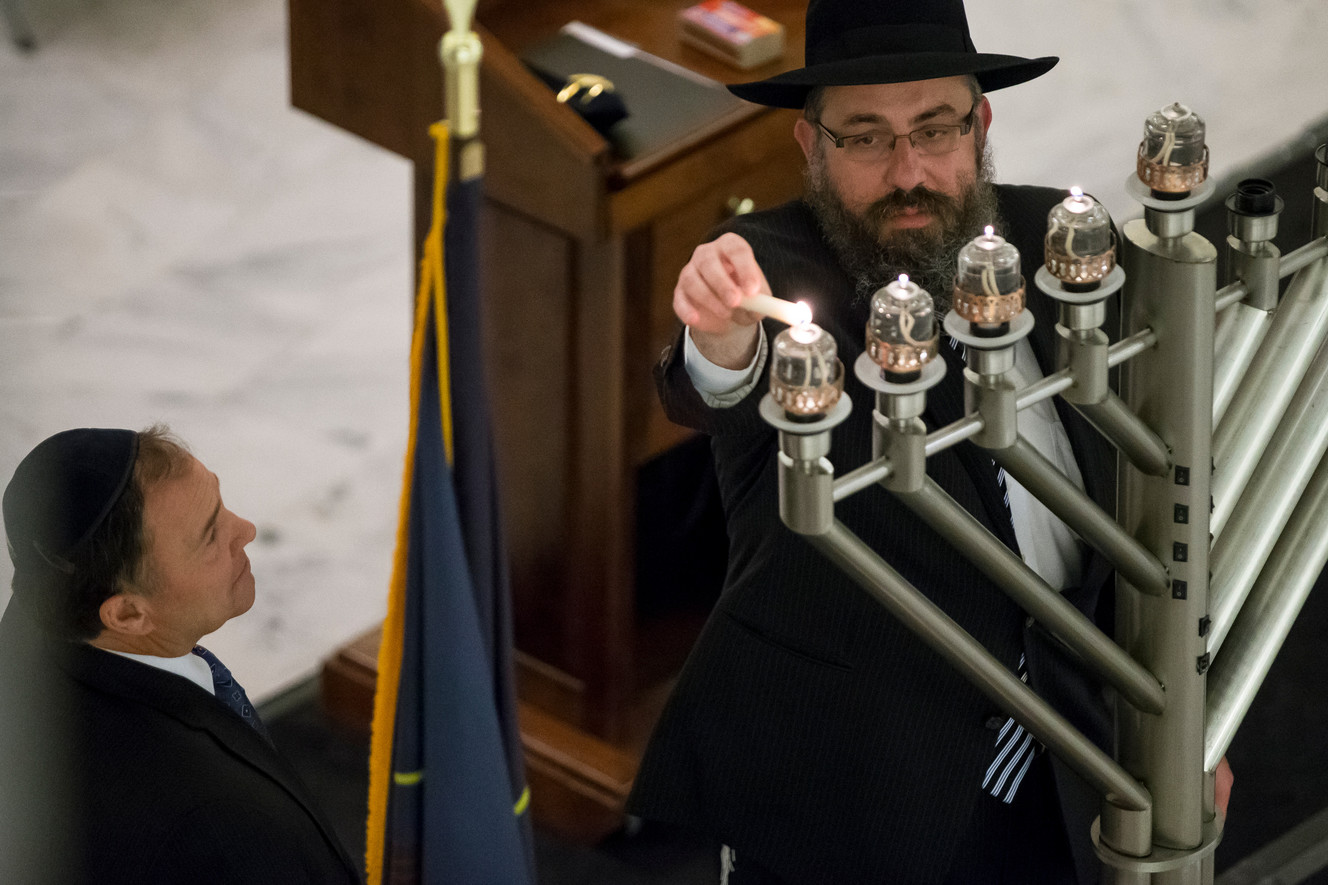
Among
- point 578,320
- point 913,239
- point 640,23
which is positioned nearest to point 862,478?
point 913,239

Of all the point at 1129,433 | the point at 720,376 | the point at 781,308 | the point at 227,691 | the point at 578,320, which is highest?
the point at 781,308

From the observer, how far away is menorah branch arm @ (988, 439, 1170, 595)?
1407 mm

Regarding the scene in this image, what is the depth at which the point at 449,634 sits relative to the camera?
1.35 meters

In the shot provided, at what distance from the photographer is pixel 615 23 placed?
10.2ft

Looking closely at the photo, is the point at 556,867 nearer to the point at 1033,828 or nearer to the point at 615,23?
the point at 1033,828

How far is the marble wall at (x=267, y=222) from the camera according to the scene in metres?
3.96

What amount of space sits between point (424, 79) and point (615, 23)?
17.7 inches

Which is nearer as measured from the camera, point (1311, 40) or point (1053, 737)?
point (1053, 737)

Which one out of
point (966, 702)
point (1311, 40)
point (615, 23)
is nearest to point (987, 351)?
point (966, 702)

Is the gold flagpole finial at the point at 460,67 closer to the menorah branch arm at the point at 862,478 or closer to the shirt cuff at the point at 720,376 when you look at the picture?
the menorah branch arm at the point at 862,478

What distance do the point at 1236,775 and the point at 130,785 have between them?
6.52 feet

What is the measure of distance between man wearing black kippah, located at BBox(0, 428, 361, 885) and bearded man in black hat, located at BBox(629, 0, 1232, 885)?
1.52 feet

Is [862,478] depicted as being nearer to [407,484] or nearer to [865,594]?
[407,484]

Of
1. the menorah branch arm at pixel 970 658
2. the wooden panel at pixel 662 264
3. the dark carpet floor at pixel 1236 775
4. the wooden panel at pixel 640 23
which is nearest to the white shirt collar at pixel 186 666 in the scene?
the menorah branch arm at pixel 970 658
